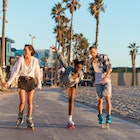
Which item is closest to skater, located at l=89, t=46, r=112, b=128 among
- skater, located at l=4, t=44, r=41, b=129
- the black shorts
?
skater, located at l=4, t=44, r=41, b=129

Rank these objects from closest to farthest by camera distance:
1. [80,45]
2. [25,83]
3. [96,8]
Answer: [25,83], [96,8], [80,45]

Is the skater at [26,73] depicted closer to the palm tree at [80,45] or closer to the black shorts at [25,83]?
the black shorts at [25,83]

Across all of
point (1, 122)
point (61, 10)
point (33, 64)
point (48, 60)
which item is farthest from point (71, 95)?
point (48, 60)

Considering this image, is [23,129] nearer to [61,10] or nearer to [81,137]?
[81,137]

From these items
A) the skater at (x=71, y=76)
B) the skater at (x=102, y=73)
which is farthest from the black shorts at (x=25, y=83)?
the skater at (x=102, y=73)

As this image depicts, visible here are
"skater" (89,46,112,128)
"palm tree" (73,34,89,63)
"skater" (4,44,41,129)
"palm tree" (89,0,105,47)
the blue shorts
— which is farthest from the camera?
"palm tree" (73,34,89,63)

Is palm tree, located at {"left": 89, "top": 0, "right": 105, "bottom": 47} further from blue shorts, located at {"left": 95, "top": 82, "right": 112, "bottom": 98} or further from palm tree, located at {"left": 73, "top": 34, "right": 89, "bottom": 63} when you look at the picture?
blue shorts, located at {"left": 95, "top": 82, "right": 112, "bottom": 98}

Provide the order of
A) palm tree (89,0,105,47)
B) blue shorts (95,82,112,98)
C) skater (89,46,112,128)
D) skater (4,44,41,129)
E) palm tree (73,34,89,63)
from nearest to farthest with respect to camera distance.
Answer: skater (4,44,41,129)
skater (89,46,112,128)
blue shorts (95,82,112,98)
palm tree (89,0,105,47)
palm tree (73,34,89,63)

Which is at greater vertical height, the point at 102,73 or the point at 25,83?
the point at 102,73

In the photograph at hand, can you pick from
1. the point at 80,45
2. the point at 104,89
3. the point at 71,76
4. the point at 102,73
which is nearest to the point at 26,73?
the point at 71,76

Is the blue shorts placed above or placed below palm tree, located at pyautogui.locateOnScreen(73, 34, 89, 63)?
below

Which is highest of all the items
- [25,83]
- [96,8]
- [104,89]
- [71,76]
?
[96,8]

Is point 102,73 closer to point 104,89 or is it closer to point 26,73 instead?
point 104,89

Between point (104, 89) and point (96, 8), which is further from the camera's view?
point (96, 8)
